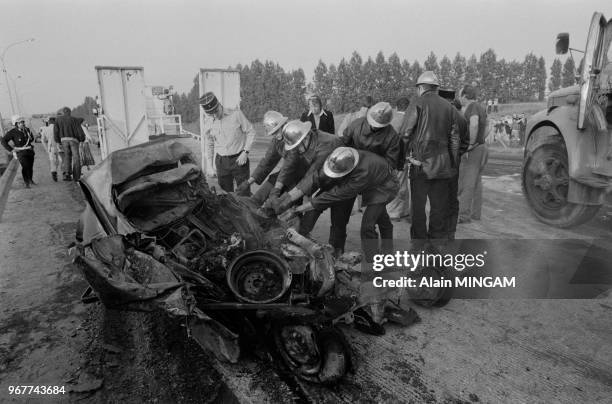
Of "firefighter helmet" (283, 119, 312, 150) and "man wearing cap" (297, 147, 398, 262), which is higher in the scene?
"firefighter helmet" (283, 119, 312, 150)

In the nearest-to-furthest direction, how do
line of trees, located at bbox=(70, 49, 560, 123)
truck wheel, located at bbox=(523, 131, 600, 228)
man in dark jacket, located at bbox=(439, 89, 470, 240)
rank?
man in dark jacket, located at bbox=(439, 89, 470, 240) < truck wheel, located at bbox=(523, 131, 600, 228) < line of trees, located at bbox=(70, 49, 560, 123)

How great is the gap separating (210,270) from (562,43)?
4.96 m

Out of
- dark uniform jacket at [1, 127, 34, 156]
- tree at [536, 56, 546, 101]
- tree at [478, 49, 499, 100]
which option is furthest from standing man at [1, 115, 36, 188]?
tree at [536, 56, 546, 101]

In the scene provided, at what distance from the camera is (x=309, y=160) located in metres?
4.54

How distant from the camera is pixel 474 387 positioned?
263 centimetres

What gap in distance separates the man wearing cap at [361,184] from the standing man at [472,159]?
187 centimetres

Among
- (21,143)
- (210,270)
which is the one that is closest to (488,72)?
(21,143)

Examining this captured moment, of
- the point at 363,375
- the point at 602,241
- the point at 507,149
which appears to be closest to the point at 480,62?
the point at 507,149

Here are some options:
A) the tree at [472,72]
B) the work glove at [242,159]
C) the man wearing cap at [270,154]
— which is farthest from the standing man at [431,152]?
the tree at [472,72]

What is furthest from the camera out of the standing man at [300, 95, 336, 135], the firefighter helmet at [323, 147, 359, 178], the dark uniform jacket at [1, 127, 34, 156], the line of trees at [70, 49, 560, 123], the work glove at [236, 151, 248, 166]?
the line of trees at [70, 49, 560, 123]

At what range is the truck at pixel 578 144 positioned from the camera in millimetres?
4887

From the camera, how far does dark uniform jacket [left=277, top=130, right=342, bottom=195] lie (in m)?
4.36

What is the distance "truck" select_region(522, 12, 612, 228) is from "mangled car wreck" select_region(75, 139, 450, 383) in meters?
2.84

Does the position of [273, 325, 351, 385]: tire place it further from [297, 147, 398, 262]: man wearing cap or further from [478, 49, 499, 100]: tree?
[478, 49, 499, 100]: tree
